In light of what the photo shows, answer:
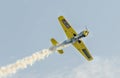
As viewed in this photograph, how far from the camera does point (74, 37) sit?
72000 millimetres

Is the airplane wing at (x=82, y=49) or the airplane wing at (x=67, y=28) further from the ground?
the airplane wing at (x=67, y=28)

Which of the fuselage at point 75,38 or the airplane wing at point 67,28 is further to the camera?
the airplane wing at point 67,28

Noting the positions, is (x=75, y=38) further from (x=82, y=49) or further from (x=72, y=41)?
(x=82, y=49)

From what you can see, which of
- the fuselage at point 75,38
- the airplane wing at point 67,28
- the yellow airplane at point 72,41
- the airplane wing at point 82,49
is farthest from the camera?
the airplane wing at point 82,49

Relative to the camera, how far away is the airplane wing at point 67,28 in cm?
7412

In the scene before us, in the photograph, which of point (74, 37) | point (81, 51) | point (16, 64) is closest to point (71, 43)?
point (74, 37)

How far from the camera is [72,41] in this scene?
71.7 meters

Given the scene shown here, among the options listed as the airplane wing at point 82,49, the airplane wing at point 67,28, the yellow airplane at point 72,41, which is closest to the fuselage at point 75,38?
the yellow airplane at point 72,41

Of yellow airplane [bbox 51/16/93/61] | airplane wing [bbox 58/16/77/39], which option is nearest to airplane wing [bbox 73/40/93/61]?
yellow airplane [bbox 51/16/93/61]

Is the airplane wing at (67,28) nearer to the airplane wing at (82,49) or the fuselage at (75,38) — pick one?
the fuselage at (75,38)

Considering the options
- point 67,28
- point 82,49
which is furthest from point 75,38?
point 82,49

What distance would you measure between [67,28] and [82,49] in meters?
6.60

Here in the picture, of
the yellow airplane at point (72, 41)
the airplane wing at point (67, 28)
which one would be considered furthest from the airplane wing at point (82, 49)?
the airplane wing at point (67, 28)

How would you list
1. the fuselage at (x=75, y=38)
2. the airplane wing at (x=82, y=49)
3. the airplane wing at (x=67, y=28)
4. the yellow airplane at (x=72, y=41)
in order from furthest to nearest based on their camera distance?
the airplane wing at (x=82, y=49)
the airplane wing at (x=67, y=28)
the yellow airplane at (x=72, y=41)
the fuselage at (x=75, y=38)
